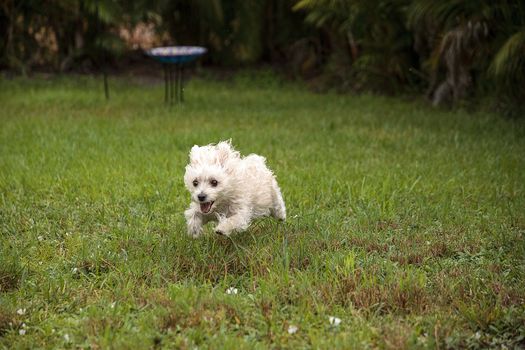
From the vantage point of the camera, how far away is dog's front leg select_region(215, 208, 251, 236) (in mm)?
4707

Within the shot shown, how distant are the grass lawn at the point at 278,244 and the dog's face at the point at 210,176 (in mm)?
398

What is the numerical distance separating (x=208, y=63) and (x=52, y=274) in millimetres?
15516

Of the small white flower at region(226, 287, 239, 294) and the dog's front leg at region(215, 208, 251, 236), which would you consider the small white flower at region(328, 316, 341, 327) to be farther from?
the dog's front leg at region(215, 208, 251, 236)

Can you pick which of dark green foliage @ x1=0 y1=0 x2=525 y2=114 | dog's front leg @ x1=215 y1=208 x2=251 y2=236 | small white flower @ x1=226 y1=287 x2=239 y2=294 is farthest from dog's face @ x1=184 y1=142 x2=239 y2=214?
dark green foliage @ x1=0 y1=0 x2=525 y2=114

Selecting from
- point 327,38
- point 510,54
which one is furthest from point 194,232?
point 327,38

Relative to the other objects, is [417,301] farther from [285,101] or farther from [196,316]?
[285,101]

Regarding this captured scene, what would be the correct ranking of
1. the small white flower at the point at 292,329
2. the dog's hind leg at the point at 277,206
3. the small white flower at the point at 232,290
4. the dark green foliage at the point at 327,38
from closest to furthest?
the small white flower at the point at 292,329
the small white flower at the point at 232,290
the dog's hind leg at the point at 277,206
the dark green foliage at the point at 327,38

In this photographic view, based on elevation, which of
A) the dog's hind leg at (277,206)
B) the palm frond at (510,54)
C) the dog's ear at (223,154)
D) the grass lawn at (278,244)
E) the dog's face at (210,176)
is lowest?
the grass lawn at (278,244)

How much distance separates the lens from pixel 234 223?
480 centimetres

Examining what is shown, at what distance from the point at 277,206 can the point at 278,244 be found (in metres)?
0.69

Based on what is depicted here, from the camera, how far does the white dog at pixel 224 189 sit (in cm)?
469

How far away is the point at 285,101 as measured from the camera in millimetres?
14094

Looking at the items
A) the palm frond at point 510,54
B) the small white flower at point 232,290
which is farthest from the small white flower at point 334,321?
the palm frond at point 510,54

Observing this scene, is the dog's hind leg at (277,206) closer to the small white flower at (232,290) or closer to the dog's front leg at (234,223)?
the dog's front leg at (234,223)
